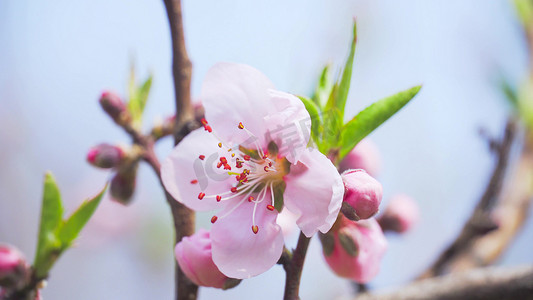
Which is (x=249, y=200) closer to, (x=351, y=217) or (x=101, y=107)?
(x=351, y=217)

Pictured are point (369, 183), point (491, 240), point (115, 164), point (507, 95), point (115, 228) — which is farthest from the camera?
point (115, 228)

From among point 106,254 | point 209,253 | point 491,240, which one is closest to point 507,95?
point 491,240

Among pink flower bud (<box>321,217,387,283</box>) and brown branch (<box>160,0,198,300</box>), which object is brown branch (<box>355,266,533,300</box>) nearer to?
pink flower bud (<box>321,217,387,283</box>)

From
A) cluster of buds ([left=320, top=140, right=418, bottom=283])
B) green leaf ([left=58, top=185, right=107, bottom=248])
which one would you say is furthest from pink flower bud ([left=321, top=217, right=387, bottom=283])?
green leaf ([left=58, top=185, right=107, bottom=248])

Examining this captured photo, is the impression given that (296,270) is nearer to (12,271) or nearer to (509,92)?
(12,271)

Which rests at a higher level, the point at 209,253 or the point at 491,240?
the point at 209,253
